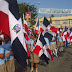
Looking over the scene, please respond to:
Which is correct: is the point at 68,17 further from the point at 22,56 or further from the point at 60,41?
the point at 22,56

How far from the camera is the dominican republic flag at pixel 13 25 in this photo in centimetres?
321

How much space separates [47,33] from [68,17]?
42305 mm

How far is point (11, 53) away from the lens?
3.66m

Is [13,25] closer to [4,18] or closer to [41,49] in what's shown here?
[4,18]

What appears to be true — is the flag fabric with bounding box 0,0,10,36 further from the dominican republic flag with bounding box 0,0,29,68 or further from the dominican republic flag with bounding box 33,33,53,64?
the dominican republic flag with bounding box 33,33,53,64

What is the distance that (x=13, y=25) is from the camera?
3.27 metres

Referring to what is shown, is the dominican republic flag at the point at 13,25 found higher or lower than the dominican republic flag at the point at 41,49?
higher

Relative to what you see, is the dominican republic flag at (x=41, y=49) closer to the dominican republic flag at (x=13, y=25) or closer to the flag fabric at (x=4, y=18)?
the dominican republic flag at (x=13, y=25)

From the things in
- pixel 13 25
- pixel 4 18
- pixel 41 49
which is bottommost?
pixel 41 49

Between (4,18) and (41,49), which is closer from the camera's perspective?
(4,18)

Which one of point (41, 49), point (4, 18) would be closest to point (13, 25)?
Result: point (4, 18)

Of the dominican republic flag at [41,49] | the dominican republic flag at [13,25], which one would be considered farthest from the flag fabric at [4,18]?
the dominican republic flag at [41,49]

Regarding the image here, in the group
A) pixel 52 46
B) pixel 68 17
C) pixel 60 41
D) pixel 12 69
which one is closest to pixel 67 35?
pixel 60 41

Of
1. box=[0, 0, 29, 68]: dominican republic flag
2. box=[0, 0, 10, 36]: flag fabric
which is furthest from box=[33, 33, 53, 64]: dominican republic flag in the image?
box=[0, 0, 10, 36]: flag fabric
